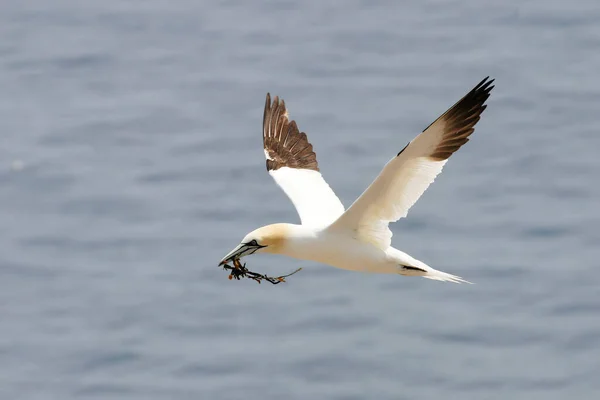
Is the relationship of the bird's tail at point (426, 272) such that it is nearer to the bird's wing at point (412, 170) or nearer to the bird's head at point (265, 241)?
the bird's wing at point (412, 170)

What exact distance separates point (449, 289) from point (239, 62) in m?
6.79

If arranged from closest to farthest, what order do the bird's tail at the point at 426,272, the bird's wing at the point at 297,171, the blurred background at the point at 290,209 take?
the bird's tail at the point at 426,272
the bird's wing at the point at 297,171
the blurred background at the point at 290,209

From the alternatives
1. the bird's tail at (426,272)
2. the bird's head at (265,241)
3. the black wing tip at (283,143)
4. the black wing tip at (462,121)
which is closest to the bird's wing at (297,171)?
the black wing tip at (283,143)

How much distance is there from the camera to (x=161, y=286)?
23.0m

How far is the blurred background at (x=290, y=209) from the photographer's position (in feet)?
71.1

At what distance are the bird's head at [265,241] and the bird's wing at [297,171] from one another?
2.79 ft

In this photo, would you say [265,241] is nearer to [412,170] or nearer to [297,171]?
[412,170]

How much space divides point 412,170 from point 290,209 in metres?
11.2

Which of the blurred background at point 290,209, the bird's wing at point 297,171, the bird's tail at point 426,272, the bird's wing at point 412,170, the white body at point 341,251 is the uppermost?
Result: the blurred background at point 290,209

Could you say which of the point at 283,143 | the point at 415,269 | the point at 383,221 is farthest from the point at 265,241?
the point at 283,143

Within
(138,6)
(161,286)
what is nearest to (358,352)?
(161,286)

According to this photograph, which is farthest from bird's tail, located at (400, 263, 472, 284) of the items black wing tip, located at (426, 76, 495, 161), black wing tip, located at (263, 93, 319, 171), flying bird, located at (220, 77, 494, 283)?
black wing tip, located at (263, 93, 319, 171)

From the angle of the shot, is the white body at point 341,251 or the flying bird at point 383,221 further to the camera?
the white body at point 341,251

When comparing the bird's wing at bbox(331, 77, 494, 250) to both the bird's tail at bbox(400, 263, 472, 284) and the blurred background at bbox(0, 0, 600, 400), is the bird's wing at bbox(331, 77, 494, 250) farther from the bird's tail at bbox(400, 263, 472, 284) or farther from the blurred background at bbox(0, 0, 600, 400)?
the blurred background at bbox(0, 0, 600, 400)
